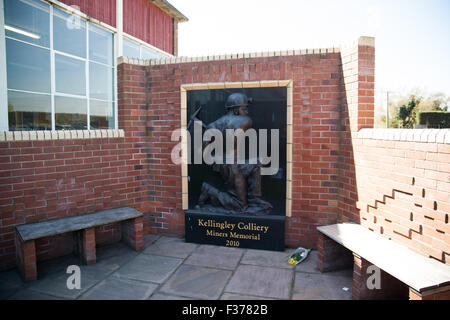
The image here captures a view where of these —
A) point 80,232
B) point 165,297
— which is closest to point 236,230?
point 165,297

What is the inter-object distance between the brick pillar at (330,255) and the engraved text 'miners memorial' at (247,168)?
27.1 inches

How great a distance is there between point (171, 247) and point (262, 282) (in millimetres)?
1600

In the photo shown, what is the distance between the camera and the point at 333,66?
407 centimetres

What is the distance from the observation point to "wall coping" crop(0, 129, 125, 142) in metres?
3.65

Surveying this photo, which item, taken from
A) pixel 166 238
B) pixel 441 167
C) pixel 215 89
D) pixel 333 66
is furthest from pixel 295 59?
pixel 166 238

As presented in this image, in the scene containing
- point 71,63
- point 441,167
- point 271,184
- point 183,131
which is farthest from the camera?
point 71,63

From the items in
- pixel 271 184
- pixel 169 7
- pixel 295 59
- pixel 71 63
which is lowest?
pixel 271 184

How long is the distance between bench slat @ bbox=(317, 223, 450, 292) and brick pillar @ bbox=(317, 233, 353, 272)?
6.3 inches

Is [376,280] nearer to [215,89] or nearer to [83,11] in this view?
[215,89]

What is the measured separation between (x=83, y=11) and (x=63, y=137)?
5000mm

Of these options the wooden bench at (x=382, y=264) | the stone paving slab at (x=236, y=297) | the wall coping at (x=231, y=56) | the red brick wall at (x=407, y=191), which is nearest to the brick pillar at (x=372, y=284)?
the wooden bench at (x=382, y=264)

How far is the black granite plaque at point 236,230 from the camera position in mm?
4258

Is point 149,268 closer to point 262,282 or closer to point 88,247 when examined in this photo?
point 88,247

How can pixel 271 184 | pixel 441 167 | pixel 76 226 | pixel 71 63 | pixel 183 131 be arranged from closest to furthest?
1. pixel 441 167
2. pixel 76 226
3. pixel 271 184
4. pixel 183 131
5. pixel 71 63
